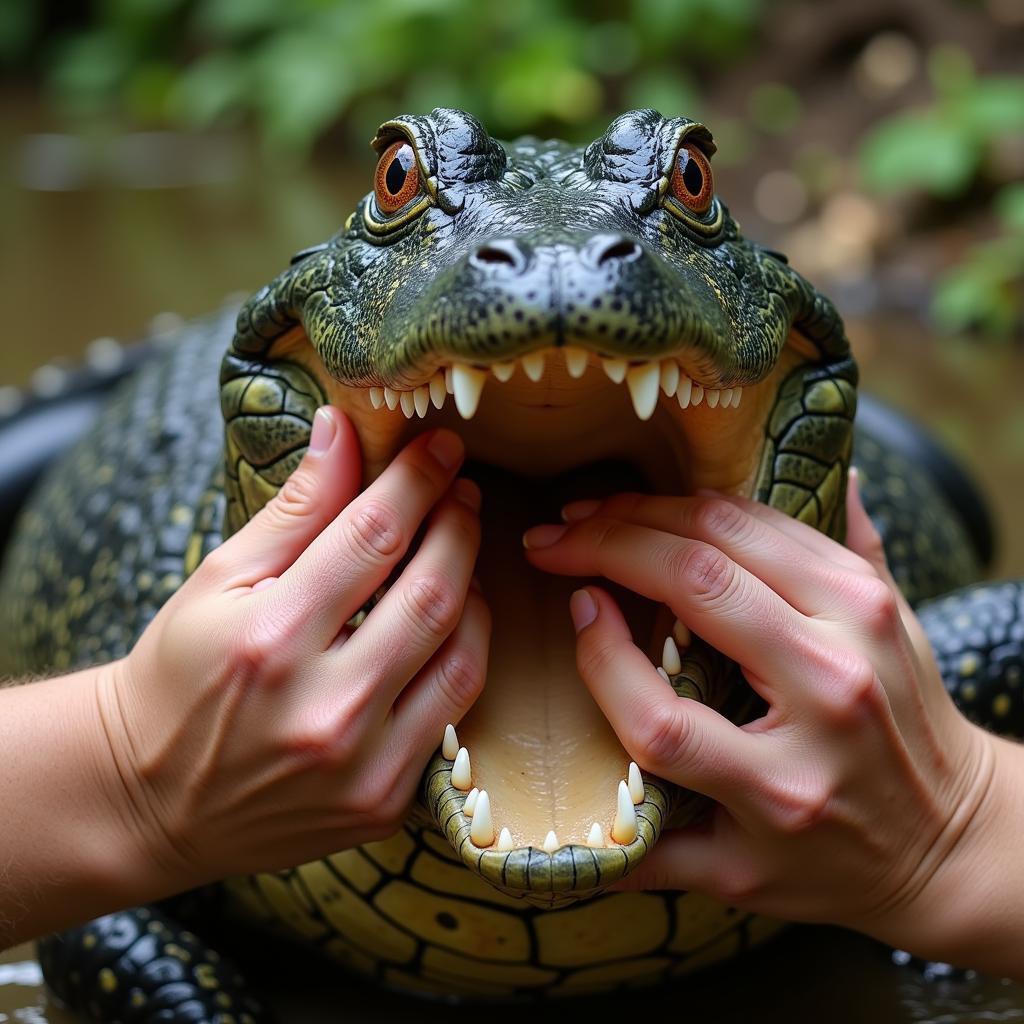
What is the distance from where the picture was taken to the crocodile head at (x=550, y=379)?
1.43 meters

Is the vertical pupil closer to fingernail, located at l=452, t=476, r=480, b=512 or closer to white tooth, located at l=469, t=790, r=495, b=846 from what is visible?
fingernail, located at l=452, t=476, r=480, b=512

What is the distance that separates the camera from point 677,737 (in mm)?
1537

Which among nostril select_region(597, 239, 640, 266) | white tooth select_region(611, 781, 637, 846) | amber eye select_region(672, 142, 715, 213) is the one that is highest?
amber eye select_region(672, 142, 715, 213)

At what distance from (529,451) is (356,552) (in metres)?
0.49

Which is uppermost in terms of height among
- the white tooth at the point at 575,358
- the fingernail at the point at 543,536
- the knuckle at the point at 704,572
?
the white tooth at the point at 575,358

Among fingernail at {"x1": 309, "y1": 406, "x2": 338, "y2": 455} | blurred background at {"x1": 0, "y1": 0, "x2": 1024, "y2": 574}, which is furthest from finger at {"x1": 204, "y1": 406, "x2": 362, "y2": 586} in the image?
blurred background at {"x1": 0, "y1": 0, "x2": 1024, "y2": 574}

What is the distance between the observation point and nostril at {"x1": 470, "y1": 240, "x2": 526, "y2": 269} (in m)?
1.40

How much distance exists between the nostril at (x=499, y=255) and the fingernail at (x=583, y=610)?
49 cm

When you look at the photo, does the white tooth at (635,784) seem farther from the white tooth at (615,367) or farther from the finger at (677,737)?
the white tooth at (615,367)

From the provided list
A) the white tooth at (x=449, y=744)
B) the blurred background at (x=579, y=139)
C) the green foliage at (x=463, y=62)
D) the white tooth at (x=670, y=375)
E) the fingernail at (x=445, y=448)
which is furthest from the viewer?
the green foliage at (x=463, y=62)

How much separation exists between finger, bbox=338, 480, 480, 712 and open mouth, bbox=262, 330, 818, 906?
0.36 ft

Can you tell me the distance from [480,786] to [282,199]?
7.23 m

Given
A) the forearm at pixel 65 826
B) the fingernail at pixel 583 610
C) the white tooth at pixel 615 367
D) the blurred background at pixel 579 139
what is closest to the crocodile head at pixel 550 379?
the white tooth at pixel 615 367

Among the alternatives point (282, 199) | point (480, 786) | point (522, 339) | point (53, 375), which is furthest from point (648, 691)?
point (282, 199)
